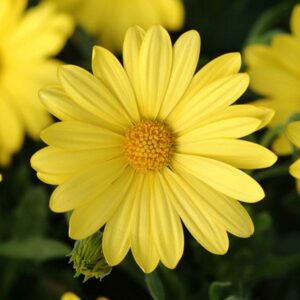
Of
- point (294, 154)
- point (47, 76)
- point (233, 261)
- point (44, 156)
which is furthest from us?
point (47, 76)

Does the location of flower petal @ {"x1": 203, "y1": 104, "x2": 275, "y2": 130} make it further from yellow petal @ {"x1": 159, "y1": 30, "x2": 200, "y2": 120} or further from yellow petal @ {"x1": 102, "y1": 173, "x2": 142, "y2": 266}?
yellow petal @ {"x1": 102, "y1": 173, "x2": 142, "y2": 266}

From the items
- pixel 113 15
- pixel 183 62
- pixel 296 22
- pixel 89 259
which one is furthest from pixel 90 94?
pixel 113 15

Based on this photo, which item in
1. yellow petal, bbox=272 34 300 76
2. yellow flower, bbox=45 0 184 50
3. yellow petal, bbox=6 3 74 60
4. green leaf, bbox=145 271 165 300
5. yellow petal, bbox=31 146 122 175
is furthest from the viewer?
yellow flower, bbox=45 0 184 50

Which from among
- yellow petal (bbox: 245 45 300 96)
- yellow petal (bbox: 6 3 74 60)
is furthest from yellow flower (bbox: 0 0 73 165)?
yellow petal (bbox: 245 45 300 96)

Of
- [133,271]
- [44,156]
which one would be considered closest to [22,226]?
[133,271]

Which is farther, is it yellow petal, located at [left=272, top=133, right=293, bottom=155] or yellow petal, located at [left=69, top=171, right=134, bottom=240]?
yellow petal, located at [left=272, top=133, right=293, bottom=155]

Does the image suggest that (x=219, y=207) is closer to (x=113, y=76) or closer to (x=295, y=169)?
(x=295, y=169)

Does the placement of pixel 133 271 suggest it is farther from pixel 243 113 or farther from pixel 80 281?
pixel 243 113
